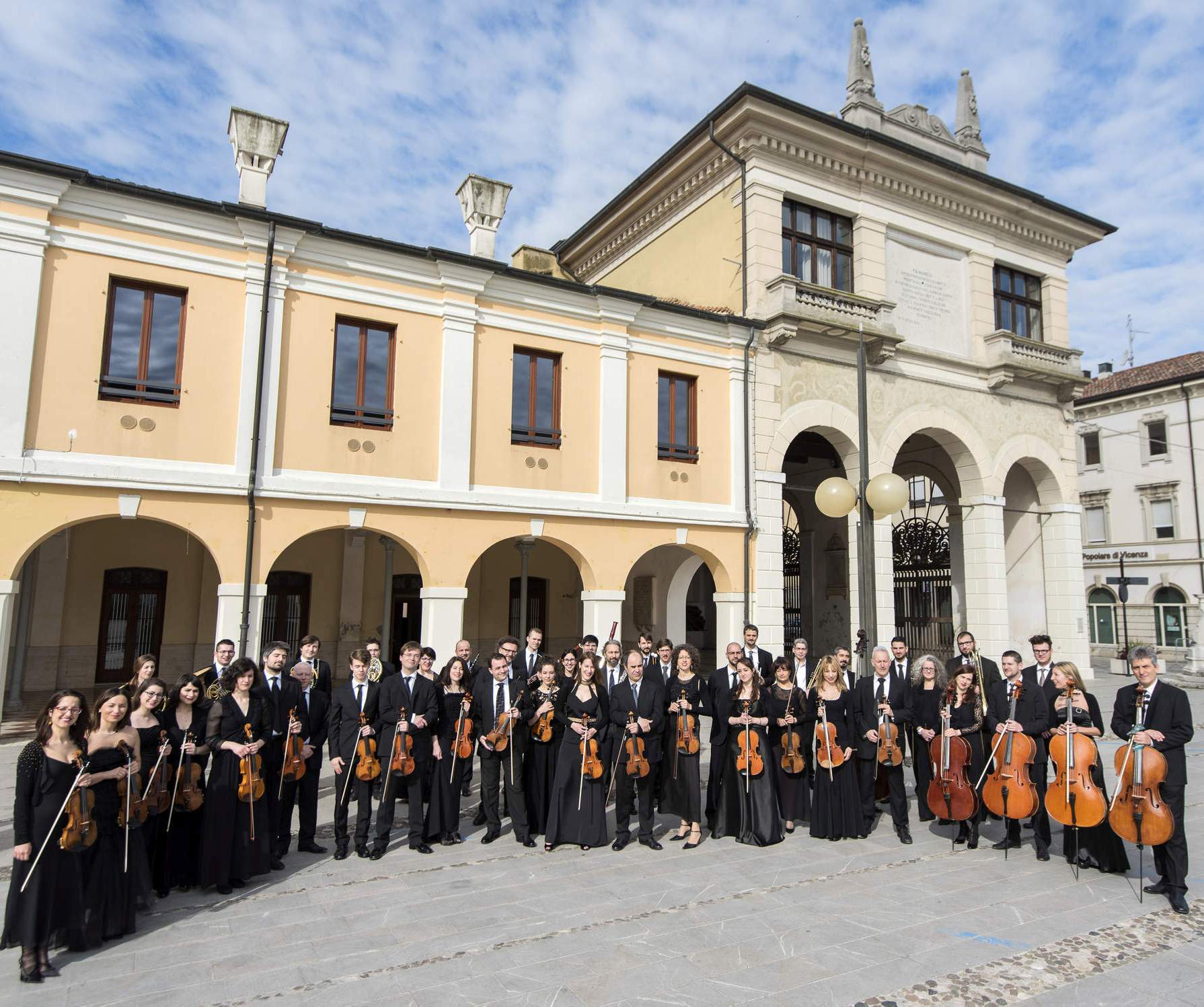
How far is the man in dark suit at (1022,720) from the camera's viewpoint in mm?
6949

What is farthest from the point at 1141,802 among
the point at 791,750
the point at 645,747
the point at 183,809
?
the point at 183,809

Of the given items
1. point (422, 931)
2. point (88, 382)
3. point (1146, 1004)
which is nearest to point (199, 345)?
point (88, 382)

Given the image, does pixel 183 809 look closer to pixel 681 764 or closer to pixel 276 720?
pixel 276 720

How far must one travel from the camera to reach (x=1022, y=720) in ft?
23.1

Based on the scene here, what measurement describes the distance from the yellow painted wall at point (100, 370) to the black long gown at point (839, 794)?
9219 millimetres

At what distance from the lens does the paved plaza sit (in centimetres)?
454

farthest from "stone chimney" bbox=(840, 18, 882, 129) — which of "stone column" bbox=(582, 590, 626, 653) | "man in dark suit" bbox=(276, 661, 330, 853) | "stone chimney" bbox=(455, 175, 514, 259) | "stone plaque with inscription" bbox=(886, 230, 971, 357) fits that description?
"man in dark suit" bbox=(276, 661, 330, 853)

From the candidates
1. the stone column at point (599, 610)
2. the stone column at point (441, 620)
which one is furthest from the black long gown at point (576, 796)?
the stone column at point (599, 610)

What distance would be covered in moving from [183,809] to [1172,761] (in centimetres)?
743

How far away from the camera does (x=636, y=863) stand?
271 inches

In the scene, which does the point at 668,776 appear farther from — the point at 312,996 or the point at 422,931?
the point at 312,996

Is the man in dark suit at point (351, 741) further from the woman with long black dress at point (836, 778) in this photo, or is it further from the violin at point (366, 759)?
the woman with long black dress at point (836, 778)

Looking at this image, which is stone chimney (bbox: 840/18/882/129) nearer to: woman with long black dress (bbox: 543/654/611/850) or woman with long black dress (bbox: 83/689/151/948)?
woman with long black dress (bbox: 543/654/611/850)

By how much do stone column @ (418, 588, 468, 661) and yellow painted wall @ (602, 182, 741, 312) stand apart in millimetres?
8872
